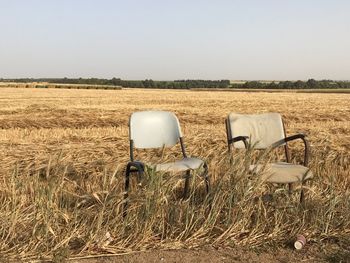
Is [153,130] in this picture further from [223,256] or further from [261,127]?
[223,256]

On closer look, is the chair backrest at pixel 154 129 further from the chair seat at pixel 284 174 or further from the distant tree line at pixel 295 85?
the distant tree line at pixel 295 85

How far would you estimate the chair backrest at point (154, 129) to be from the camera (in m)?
4.12

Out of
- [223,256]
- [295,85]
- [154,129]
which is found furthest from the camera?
[295,85]

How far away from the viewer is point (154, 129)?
167 inches

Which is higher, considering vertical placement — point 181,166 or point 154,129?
point 154,129

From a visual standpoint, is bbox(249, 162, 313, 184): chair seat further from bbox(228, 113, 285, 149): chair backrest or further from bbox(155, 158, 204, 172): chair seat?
bbox(228, 113, 285, 149): chair backrest

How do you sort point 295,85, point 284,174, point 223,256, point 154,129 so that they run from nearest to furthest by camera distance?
point 223,256
point 284,174
point 154,129
point 295,85

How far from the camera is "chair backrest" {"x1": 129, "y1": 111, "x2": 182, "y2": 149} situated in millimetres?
4121

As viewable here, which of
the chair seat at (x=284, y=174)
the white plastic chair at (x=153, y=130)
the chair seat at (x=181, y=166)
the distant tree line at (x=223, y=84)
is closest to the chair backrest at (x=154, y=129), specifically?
the white plastic chair at (x=153, y=130)

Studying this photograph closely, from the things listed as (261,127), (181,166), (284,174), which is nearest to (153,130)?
(181,166)

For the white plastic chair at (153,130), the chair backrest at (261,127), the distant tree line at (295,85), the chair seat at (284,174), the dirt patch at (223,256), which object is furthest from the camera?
the distant tree line at (295,85)

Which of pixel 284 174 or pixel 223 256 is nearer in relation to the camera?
pixel 223 256

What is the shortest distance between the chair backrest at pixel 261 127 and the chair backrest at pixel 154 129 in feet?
1.80

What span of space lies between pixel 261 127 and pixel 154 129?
0.99 m
